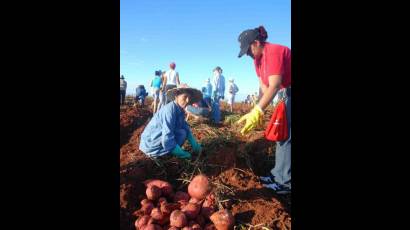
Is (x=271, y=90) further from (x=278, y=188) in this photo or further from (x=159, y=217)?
(x=159, y=217)

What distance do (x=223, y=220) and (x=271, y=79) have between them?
1.18 meters

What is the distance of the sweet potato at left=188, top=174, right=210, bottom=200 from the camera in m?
2.70

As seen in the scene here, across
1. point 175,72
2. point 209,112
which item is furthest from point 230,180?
point 175,72

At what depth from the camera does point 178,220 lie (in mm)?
2350

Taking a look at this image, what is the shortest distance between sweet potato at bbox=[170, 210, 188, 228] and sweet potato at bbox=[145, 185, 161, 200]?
32cm

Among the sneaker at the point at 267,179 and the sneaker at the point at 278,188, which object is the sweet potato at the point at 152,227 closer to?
the sneaker at the point at 278,188

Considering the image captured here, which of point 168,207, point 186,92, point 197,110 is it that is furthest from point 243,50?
point 197,110

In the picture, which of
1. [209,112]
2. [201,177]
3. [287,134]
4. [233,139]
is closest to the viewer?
[201,177]

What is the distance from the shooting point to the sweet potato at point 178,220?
2.35m

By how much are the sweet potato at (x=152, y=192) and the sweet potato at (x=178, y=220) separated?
0.32 metres

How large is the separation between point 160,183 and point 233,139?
65.4 inches

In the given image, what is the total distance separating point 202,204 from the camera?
2615 mm

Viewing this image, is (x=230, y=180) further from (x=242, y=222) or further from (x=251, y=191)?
(x=242, y=222)

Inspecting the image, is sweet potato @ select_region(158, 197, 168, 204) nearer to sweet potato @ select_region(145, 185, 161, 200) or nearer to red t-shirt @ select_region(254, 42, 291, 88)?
sweet potato @ select_region(145, 185, 161, 200)
